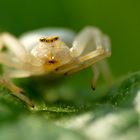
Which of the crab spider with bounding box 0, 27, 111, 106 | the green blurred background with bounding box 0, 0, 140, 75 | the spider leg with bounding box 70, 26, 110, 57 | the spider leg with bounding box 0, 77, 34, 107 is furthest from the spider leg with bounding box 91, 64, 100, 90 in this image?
the green blurred background with bounding box 0, 0, 140, 75

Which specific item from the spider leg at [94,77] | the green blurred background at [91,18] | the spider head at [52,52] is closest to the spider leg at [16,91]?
the spider head at [52,52]

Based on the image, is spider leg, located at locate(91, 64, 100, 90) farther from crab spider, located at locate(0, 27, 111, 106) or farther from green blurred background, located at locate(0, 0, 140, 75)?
green blurred background, located at locate(0, 0, 140, 75)

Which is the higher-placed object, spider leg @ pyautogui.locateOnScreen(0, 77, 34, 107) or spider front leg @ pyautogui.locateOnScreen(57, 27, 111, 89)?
spider front leg @ pyautogui.locateOnScreen(57, 27, 111, 89)

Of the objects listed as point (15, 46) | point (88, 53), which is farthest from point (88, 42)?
point (15, 46)

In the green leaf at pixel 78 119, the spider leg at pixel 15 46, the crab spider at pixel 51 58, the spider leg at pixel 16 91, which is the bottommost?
the green leaf at pixel 78 119

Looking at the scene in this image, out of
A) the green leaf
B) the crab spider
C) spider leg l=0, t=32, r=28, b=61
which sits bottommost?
the green leaf

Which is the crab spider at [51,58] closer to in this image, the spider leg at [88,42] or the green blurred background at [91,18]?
the spider leg at [88,42]

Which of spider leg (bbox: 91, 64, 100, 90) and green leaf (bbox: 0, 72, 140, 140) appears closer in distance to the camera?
green leaf (bbox: 0, 72, 140, 140)
